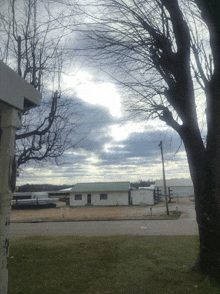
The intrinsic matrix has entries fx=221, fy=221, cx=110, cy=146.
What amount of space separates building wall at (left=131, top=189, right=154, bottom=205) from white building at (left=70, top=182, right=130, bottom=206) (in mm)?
1009

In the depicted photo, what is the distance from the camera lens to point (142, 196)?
3672 centimetres

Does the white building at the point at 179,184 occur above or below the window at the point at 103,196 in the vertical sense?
above

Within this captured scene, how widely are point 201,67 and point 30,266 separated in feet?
21.1

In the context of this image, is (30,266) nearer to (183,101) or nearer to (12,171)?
(12,171)

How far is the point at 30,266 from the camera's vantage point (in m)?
5.57

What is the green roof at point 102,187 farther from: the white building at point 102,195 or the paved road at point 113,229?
the paved road at point 113,229

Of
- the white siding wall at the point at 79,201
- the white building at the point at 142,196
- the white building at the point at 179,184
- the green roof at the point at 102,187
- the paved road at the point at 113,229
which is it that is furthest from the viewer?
the white building at the point at 179,184

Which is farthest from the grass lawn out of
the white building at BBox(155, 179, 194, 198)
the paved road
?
the white building at BBox(155, 179, 194, 198)

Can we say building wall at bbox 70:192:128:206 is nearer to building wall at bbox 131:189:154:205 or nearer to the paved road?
building wall at bbox 131:189:154:205

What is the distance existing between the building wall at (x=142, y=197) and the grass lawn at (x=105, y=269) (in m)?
29.0

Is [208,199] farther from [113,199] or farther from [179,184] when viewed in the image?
[179,184]

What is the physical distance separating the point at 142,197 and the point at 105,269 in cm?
3228

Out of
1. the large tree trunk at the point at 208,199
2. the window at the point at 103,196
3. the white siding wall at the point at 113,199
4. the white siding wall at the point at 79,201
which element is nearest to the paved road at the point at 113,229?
the large tree trunk at the point at 208,199

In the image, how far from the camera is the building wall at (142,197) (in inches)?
1425
